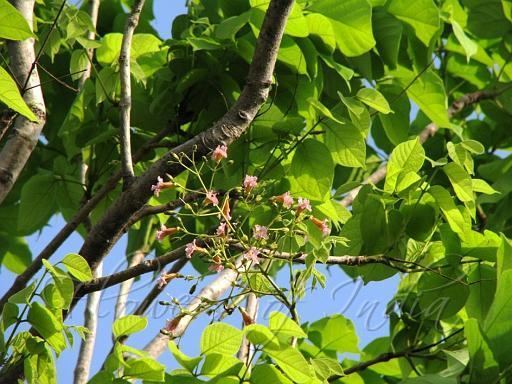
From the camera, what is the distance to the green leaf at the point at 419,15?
1669 millimetres

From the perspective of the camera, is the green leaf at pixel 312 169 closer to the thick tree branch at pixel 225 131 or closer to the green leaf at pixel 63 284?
the thick tree branch at pixel 225 131

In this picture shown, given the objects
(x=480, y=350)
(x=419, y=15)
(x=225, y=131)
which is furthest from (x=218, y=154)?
(x=419, y=15)

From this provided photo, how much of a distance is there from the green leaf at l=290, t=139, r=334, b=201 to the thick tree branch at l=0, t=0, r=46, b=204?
374 mm

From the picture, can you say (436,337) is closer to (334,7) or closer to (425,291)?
(425,291)

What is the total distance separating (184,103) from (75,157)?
38 centimetres

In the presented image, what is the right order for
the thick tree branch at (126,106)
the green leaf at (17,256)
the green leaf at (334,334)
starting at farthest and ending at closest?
1. the green leaf at (17,256)
2. the green leaf at (334,334)
3. the thick tree branch at (126,106)

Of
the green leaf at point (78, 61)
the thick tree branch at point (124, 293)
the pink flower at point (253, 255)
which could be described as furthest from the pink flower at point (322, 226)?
the thick tree branch at point (124, 293)

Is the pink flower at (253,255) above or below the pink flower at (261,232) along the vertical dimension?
below

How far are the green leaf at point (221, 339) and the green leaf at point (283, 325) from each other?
0.07 meters

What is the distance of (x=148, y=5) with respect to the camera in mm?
2039

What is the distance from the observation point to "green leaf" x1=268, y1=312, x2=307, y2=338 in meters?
1.01

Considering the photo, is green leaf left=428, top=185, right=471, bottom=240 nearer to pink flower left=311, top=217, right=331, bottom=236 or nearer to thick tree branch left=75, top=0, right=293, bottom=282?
pink flower left=311, top=217, right=331, bottom=236

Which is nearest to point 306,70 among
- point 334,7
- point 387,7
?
point 334,7

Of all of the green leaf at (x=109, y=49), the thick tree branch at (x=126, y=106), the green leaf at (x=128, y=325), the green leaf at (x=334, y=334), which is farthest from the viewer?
the green leaf at (x=334, y=334)
